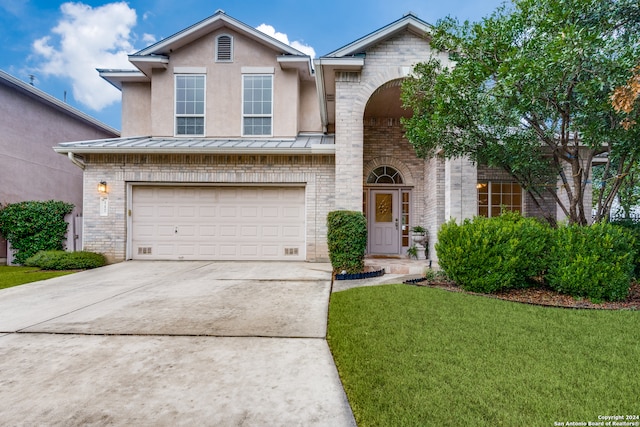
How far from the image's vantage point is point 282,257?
30.5ft

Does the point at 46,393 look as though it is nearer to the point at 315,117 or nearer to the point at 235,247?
the point at 235,247

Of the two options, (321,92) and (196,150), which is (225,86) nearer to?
(196,150)

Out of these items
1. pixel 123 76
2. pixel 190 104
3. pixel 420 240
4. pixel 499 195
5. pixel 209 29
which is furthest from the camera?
pixel 123 76

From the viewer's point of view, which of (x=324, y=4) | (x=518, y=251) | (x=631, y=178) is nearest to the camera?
(x=518, y=251)

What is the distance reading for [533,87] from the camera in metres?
4.69

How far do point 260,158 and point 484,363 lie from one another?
25.4 ft

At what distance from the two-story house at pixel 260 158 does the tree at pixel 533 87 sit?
176cm

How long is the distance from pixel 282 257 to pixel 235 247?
142 cm

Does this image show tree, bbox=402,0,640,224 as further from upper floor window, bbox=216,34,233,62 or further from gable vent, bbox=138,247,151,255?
gable vent, bbox=138,247,151,255

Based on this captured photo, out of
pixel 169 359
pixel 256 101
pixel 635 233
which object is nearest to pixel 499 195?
pixel 635 233

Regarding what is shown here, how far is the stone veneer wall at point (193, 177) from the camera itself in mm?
9109

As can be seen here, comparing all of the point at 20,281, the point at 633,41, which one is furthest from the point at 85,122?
the point at 633,41

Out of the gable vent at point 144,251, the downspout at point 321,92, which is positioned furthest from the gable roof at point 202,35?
the gable vent at point 144,251

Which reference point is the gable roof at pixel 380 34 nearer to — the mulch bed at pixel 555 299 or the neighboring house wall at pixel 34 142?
the mulch bed at pixel 555 299
